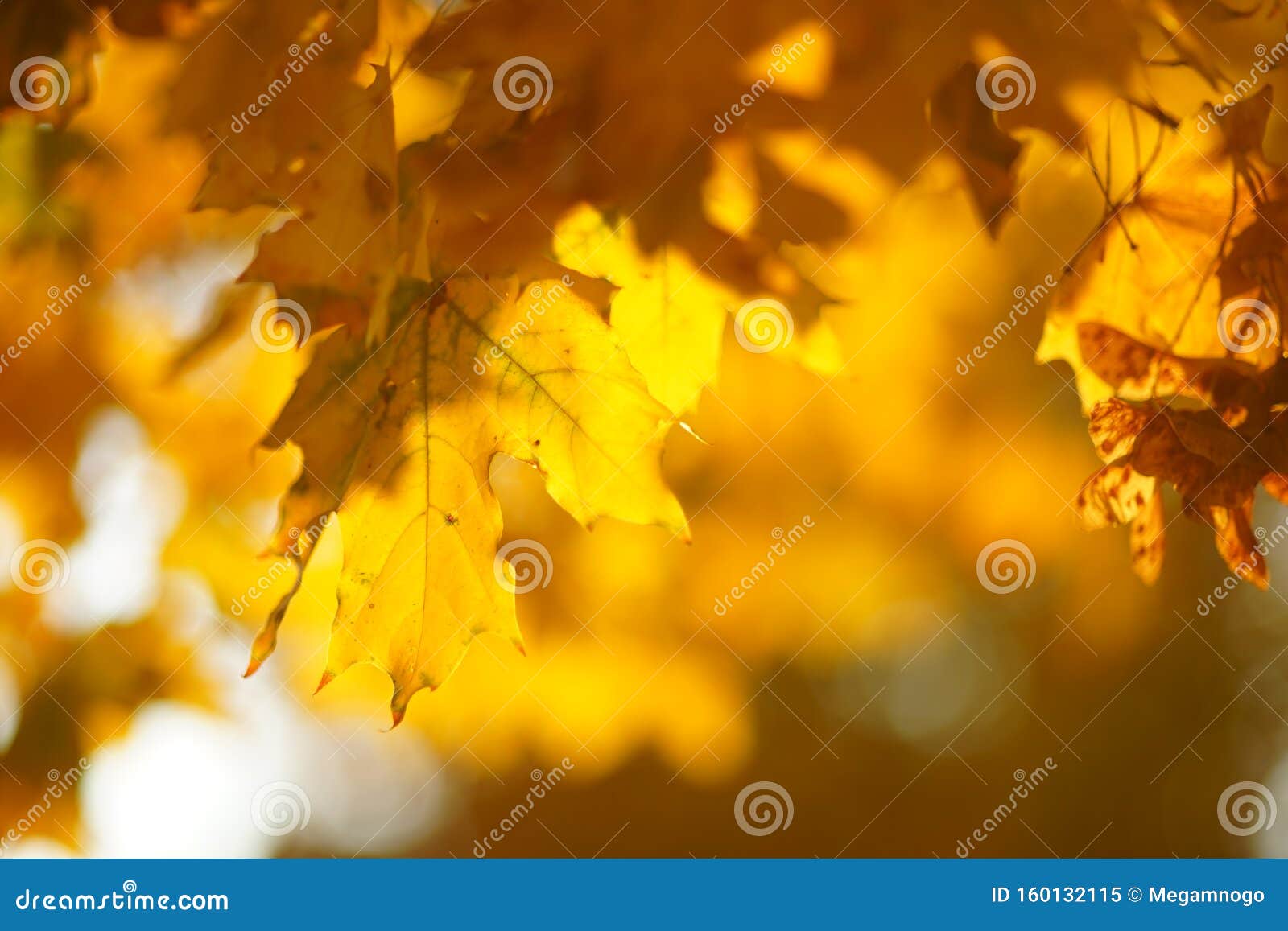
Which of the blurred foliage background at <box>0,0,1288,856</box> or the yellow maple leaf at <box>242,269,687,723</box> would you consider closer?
the yellow maple leaf at <box>242,269,687,723</box>

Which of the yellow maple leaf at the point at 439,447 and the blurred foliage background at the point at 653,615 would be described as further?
the blurred foliage background at the point at 653,615

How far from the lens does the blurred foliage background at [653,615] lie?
1.08 meters

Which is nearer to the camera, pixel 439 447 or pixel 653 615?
pixel 439 447

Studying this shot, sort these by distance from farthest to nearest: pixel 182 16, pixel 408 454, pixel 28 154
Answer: pixel 28 154
pixel 182 16
pixel 408 454

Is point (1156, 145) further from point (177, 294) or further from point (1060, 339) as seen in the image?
point (177, 294)

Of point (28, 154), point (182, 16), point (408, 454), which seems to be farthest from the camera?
point (28, 154)

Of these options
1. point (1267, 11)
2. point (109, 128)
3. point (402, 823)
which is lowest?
point (402, 823)

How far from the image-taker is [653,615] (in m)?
1.10

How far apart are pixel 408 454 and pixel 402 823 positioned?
19.9 inches

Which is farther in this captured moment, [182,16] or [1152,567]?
[1152,567]

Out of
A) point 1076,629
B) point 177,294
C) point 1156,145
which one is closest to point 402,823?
point 177,294

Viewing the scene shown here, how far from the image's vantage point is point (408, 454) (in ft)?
2.89

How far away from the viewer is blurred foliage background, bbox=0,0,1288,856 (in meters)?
1.08

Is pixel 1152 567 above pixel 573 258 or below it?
above
